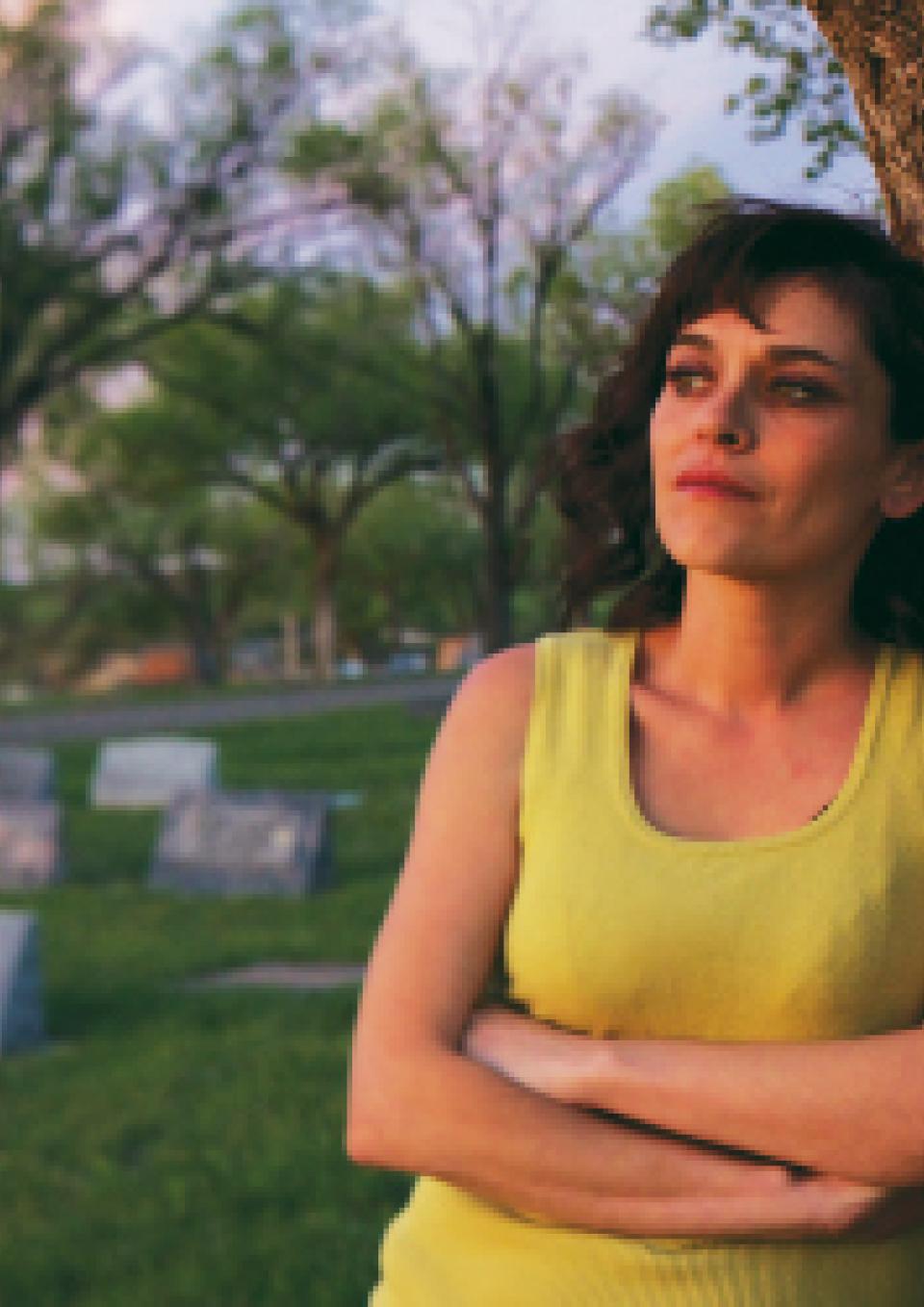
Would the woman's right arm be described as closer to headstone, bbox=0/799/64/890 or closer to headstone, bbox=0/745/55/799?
headstone, bbox=0/799/64/890

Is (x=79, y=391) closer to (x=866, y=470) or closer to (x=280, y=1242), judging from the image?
(x=280, y=1242)

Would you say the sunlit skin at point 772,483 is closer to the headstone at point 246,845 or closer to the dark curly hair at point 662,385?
the dark curly hair at point 662,385

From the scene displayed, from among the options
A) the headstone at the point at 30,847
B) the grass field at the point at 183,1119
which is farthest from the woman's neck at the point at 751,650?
the headstone at the point at 30,847

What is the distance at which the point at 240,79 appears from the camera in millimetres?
26891

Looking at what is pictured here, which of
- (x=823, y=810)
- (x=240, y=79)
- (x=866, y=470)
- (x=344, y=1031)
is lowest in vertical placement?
(x=344, y=1031)

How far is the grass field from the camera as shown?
4.89 metres

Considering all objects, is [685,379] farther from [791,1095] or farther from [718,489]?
[791,1095]

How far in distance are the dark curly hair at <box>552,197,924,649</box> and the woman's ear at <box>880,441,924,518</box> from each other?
0.08ft

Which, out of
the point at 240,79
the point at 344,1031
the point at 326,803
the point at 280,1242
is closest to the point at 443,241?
the point at 240,79

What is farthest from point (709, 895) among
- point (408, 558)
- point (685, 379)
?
point (408, 558)

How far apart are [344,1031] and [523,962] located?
5678 mm

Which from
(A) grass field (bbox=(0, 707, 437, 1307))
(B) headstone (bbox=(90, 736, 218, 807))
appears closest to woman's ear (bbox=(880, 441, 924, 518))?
(A) grass field (bbox=(0, 707, 437, 1307))

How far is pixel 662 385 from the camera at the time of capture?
7.61 feet

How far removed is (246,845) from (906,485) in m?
9.72
